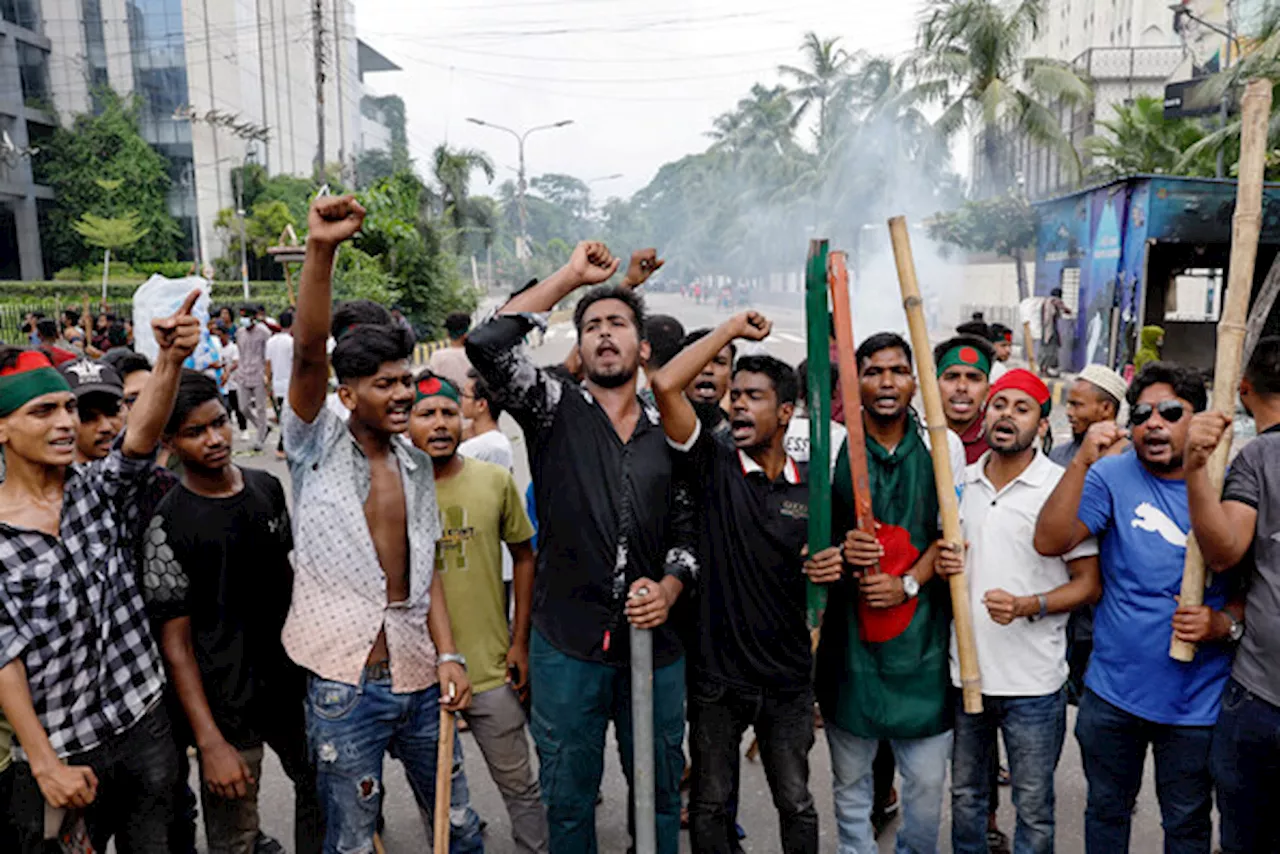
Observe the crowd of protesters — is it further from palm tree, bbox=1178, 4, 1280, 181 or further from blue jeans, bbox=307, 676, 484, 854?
palm tree, bbox=1178, 4, 1280, 181

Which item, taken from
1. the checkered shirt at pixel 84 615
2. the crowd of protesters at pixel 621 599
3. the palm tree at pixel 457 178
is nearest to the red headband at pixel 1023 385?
the crowd of protesters at pixel 621 599

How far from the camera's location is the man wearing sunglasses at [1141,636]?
2668 millimetres

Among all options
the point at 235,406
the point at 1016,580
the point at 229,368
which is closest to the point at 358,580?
the point at 1016,580

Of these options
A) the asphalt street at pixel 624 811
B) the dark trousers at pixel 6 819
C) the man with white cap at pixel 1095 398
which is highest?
the man with white cap at pixel 1095 398

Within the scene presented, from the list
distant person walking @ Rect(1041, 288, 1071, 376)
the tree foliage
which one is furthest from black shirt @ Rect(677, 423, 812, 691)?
the tree foliage

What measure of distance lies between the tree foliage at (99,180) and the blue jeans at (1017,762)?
39.2 m

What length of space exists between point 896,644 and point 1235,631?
0.92m

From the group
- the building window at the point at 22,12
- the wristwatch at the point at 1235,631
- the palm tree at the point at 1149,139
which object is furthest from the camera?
the building window at the point at 22,12

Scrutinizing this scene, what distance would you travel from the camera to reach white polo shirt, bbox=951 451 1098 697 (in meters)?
2.87

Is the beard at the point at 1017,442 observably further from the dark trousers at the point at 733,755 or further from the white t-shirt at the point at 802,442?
the dark trousers at the point at 733,755

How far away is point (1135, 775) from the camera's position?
279cm

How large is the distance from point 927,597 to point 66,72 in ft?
153

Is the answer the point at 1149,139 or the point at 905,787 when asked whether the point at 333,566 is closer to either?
the point at 905,787

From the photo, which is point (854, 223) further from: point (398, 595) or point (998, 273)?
point (398, 595)
